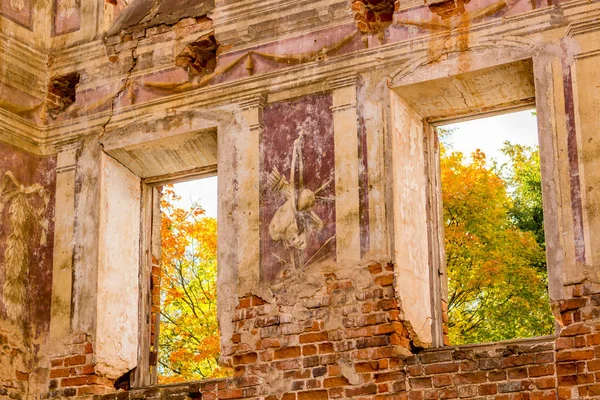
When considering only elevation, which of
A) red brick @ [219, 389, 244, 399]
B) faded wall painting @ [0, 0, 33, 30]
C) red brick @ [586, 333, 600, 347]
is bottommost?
red brick @ [219, 389, 244, 399]

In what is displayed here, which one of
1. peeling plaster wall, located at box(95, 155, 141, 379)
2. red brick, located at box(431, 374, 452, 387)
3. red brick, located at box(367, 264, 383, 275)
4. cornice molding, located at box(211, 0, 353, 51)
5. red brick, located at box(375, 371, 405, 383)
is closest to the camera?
red brick, located at box(431, 374, 452, 387)

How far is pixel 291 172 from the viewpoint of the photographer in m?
8.46

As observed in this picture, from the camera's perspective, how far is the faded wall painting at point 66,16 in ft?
32.8

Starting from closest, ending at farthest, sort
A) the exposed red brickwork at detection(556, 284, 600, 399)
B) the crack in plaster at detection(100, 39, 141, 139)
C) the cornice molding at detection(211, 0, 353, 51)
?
the exposed red brickwork at detection(556, 284, 600, 399)
the cornice molding at detection(211, 0, 353, 51)
the crack in plaster at detection(100, 39, 141, 139)

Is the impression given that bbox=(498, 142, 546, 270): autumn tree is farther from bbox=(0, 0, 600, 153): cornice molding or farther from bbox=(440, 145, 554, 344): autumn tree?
bbox=(0, 0, 600, 153): cornice molding

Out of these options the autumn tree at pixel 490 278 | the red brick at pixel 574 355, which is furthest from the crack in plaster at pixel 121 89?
the autumn tree at pixel 490 278

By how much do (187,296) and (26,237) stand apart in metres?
5.76

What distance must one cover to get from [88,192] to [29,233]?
1.97 feet

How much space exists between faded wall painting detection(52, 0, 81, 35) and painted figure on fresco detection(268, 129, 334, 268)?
2.65m

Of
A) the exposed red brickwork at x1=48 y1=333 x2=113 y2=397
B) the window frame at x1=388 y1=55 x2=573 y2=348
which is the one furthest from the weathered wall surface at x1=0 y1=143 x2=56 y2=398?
the window frame at x1=388 y1=55 x2=573 y2=348

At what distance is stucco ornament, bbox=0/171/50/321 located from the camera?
9.16 metres

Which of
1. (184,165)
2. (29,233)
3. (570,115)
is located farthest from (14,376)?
(570,115)

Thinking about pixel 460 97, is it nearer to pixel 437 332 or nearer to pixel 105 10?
pixel 437 332

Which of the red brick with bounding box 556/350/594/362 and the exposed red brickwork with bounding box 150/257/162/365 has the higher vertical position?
the exposed red brickwork with bounding box 150/257/162/365
